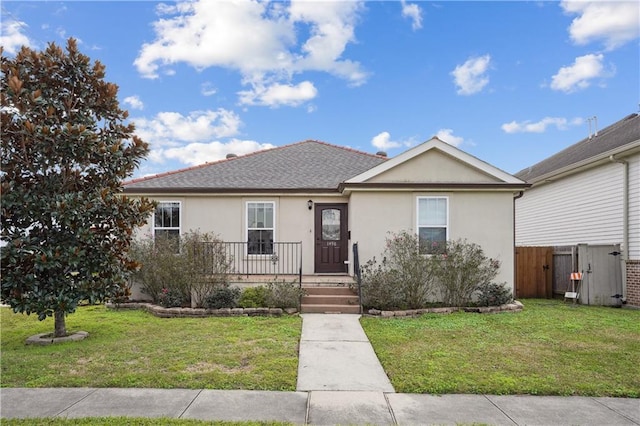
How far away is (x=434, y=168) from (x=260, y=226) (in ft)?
17.2

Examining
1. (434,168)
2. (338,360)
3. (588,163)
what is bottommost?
(338,360)

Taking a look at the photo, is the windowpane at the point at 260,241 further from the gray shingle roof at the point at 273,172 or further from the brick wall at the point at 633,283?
the brick wall at the point at 633,283

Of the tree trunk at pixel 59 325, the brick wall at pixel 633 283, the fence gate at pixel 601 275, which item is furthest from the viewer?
the fence gate at pixel 601 275

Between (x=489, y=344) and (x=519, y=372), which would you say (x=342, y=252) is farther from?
(x=519, y=372)

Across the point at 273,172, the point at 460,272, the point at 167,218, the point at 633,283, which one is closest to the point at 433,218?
the point at 460,272

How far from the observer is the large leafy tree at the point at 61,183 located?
234 inches

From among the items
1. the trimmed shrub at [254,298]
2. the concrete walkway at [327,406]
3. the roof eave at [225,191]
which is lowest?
the concrete walkway at [327,406]

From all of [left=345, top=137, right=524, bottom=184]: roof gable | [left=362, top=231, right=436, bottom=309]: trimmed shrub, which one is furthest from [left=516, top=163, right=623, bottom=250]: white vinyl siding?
[left=362, top=231, right=436, bottom=309]: trimmed shrub

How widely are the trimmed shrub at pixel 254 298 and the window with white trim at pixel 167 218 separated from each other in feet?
12.6

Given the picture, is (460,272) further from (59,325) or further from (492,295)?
(59,325)

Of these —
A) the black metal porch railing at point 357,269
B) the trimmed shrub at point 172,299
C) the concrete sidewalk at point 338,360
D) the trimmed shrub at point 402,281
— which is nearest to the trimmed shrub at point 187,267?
the trimmed shrub at point 172,299

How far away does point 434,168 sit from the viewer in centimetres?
1038

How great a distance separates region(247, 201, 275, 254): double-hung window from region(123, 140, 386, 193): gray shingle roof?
0.63m

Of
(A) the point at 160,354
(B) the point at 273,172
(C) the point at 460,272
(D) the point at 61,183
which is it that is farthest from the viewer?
(B) the point at 273,172
